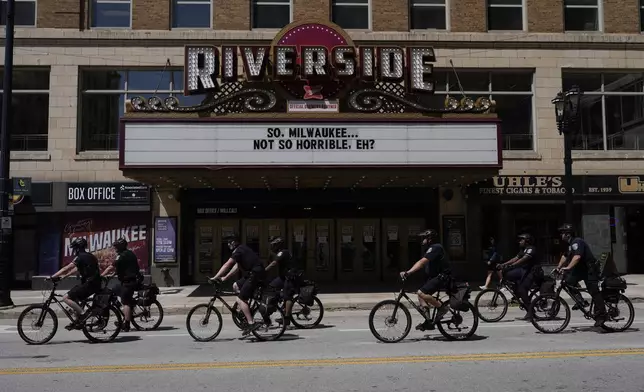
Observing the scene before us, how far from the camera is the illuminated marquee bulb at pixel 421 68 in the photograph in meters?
17.0

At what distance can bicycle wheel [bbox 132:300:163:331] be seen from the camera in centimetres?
1130

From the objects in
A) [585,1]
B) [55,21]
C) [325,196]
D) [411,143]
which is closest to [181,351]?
[411,143]

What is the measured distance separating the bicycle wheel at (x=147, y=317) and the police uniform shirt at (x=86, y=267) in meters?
1.75

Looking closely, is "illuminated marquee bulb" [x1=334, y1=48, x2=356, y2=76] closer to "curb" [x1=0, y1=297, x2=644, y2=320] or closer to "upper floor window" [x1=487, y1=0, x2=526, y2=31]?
"curb" [x1=0, y1=297, x2=644, y2=320]

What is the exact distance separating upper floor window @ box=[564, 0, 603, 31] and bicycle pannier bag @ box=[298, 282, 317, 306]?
15574 millimetres

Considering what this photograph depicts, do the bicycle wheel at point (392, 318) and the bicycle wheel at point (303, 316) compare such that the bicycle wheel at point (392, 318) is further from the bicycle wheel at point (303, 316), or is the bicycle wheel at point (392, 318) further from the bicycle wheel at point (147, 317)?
the bicycle wheel at point (147, 317)

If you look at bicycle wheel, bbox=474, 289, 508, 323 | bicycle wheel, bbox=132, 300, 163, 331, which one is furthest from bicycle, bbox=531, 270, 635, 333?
bicycle wheel, bbox=132, 300, 163, 331

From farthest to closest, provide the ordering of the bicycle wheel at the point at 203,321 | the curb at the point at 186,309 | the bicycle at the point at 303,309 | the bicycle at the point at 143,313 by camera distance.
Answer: the curb at the point at 186,309
the bicycle at the point at 143,313
the bicycle at the point at 303,309
the bicycle wheel at the point at 203,321

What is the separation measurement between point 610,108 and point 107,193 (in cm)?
1764

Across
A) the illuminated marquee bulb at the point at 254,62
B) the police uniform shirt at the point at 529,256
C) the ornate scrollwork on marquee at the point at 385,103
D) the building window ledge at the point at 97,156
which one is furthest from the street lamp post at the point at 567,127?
the building window ledge at the point at 97,156

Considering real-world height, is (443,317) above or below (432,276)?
below

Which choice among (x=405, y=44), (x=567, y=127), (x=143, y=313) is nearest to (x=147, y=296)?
(x=143, y=313)

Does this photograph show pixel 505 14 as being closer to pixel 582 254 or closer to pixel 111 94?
pixel 582 254

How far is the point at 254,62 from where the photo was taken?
1648 centimetres
